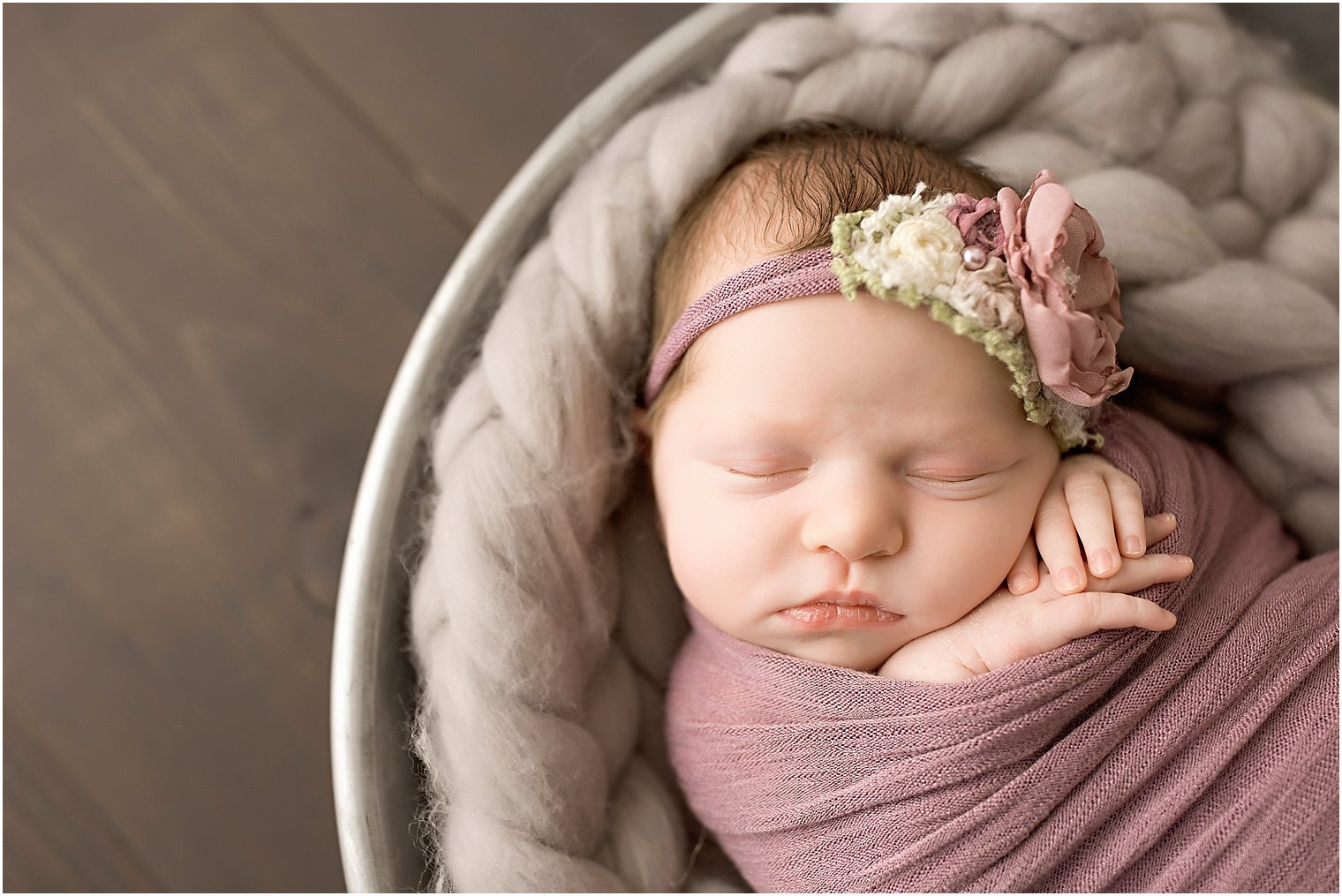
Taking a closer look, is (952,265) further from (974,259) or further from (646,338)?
(646,338)

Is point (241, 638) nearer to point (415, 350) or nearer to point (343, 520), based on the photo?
point (343, 520)

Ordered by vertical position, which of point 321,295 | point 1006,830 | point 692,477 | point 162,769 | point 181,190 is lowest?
point 1006,830

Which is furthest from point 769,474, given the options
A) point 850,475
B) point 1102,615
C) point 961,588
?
point 1102,615

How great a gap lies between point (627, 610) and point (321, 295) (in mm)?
679

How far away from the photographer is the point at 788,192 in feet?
3.30

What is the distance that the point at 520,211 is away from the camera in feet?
3.73

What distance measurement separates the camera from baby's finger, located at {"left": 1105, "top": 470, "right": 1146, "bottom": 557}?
37.6 inches

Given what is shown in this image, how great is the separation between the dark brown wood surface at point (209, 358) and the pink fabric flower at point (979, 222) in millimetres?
789

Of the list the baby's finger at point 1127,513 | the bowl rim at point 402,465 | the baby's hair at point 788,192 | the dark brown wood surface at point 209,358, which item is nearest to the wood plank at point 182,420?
the dark brown wood surface at point 209,358

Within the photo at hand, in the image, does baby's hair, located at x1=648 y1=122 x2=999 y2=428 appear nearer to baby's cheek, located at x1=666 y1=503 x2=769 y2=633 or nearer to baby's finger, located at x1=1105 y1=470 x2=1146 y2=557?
baby's cheek, located at x1=666 y1=503 x2=769 y2=633

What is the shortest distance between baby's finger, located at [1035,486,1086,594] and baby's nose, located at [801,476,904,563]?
13 centimetres

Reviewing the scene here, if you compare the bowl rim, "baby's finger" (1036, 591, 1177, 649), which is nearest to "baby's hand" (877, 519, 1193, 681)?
"baby's finger" (1036, 591, 1177, 649)

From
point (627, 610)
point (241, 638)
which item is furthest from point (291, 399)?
point (627, 610)

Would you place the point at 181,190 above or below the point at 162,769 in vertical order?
above
